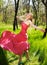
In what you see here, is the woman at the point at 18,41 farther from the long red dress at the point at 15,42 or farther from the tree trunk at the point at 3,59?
the tree trunk at the point at 3,59

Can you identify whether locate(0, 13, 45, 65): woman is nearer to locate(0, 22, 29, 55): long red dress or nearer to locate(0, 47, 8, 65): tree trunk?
locate(0, 22, 29, 55): long red dress

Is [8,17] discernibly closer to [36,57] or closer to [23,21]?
[36,57]

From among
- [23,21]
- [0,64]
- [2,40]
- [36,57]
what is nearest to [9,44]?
[2,40]

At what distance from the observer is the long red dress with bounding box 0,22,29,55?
342cm

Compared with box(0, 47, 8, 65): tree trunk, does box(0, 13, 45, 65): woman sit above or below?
above

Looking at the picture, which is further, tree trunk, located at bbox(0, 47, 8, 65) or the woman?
tree trunk, located at bbox(0, 47, 8, 65)

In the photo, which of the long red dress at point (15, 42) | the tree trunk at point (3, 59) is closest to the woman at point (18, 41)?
the long red dress at point (15, 42)

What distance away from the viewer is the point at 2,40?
11.3ft

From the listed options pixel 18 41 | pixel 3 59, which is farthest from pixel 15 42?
pixel 3 59

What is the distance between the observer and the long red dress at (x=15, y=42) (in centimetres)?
342

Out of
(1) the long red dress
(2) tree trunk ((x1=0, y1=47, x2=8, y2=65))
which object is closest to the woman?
(1) the long red dress

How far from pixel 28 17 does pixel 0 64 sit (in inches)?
51.4

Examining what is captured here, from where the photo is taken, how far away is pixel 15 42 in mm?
3535

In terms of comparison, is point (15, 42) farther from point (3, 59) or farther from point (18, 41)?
point (3, 59)
